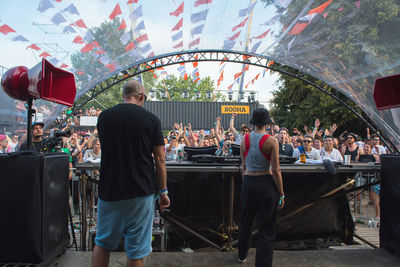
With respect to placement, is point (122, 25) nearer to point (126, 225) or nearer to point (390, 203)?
point (126, 225)

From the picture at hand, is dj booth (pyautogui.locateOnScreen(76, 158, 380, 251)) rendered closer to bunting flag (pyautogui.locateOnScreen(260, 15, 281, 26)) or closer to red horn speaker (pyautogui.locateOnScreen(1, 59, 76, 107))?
red horn speaker (pyautogui.locateOnScreen(1, 59, 76, 107))

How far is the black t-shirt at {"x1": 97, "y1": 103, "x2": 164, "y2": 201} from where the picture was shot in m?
2.08

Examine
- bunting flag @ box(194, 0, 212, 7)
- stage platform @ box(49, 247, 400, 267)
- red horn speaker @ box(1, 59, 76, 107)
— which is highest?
bunting flag @ box(194, 0, 212, 7)

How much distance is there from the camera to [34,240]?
236 cm

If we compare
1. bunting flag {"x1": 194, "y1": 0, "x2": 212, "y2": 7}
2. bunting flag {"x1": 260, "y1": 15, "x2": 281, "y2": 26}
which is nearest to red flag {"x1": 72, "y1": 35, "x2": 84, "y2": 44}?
bunting flag {"x1": 194, "y1": 0, "x2": 212, "y2": 7}

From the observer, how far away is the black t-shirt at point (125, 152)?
2084 mm

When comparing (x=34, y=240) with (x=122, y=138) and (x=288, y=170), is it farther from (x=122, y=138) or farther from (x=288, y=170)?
(x=288, y=170)

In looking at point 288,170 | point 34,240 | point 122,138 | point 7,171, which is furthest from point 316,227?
point 7,171

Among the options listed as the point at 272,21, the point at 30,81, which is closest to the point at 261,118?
the point at 30,81

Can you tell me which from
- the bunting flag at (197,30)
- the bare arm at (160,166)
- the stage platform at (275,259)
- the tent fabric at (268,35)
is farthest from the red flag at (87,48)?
the bare arm at (160,166)

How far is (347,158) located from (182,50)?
795 cm

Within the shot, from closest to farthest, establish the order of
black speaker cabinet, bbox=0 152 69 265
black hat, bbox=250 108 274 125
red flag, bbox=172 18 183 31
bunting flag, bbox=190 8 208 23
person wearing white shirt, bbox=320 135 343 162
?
1. black speaker cabinet, bbox=0 152 69 265
2. black hat, bbox=250 108 274 125
3. person wearing white shirt, bbox=320 135 343 162
4. bunting flag, bbox=190 8 208 23
5. red flag, bbox=172 18 183 31

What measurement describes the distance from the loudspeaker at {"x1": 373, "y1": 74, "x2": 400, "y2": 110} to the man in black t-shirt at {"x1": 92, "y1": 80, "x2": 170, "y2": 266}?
2591mm

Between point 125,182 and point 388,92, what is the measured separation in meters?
2.98
